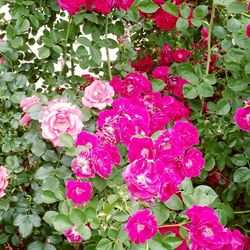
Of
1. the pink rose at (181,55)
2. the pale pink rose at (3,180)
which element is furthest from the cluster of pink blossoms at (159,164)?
the pink rose at (181,55)

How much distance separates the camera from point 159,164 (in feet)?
3.94

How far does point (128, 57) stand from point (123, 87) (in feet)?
1.48

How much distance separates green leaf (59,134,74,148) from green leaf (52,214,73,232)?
0.68 feet

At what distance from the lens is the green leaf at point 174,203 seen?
4.35ft

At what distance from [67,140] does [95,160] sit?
142mm

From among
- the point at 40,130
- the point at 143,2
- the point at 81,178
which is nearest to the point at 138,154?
the point at 81,178

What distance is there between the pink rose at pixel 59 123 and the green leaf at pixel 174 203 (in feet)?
1.11

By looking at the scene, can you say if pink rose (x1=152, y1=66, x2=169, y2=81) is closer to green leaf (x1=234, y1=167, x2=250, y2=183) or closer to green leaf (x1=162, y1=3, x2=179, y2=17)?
green leaf (x1=162, y1=3, x2=179, y2=17)

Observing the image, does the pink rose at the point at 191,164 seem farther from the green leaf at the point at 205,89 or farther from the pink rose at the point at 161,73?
the pink rose at the point at 161,73

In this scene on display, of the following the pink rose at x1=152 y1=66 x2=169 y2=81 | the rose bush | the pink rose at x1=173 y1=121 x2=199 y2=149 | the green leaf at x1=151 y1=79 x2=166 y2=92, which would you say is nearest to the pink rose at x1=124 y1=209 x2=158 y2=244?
the rose bush

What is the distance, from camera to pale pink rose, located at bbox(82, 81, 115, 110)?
5.24ft

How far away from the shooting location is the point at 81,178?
1356 millimetres

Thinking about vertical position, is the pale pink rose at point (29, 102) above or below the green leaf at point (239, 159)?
above

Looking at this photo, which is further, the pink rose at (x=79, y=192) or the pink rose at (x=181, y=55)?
the pink rose at (x=181, y=55)
